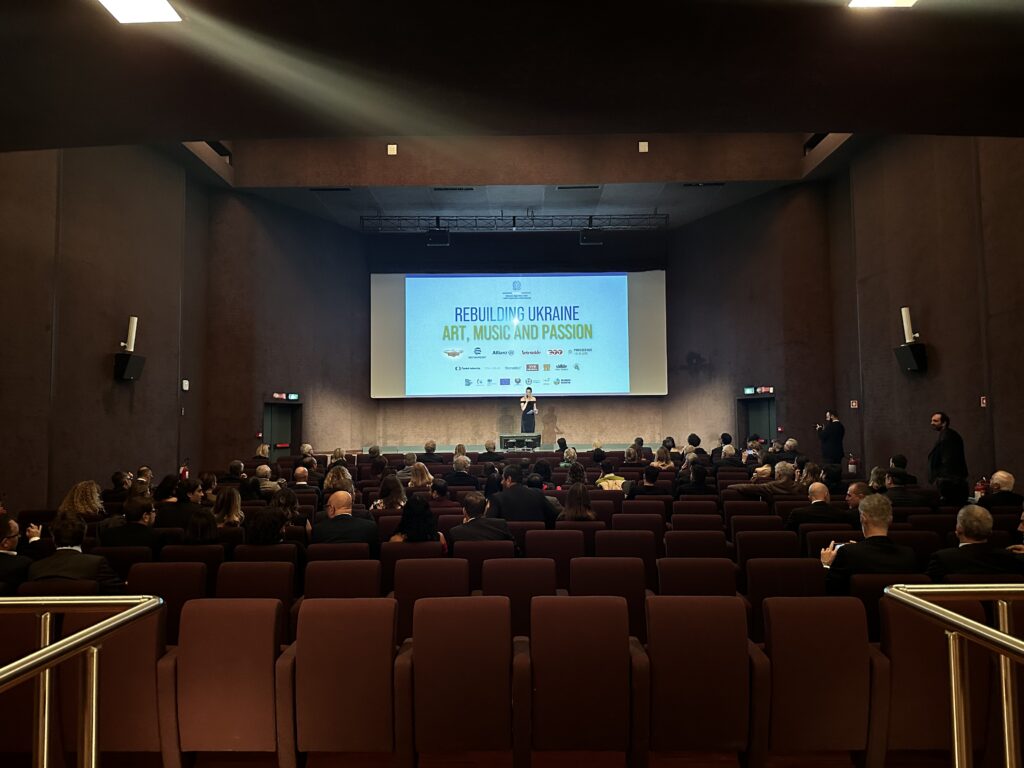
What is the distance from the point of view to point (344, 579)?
3.64m

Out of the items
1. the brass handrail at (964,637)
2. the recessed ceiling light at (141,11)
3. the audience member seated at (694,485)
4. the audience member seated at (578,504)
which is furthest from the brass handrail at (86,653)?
the audience member seated at (694,485)

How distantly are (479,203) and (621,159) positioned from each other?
3352 mm

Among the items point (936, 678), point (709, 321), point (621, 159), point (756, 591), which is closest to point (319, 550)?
point (756, 591)

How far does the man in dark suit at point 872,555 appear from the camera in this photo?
351 centimetres

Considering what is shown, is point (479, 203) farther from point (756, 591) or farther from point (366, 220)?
point (756, 591)

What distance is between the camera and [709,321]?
53.9ft

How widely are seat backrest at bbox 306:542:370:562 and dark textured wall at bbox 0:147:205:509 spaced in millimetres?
5697

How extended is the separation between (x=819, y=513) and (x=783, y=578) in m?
1.77

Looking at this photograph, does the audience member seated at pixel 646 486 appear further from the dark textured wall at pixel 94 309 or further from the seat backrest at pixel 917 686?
the dark textured wall at pixel 94 309

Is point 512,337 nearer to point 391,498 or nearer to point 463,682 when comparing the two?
point 391,498

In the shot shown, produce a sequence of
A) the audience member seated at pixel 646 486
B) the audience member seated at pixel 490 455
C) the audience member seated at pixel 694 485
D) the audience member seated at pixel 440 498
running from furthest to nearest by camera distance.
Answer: the audience member seated at pixel 490 455
the audience member seated at pixel 694 485
the audience member seated at pixel 646 486
the audience member seated at pixel 440 498

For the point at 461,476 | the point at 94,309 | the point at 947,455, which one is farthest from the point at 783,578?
the point at 94,309

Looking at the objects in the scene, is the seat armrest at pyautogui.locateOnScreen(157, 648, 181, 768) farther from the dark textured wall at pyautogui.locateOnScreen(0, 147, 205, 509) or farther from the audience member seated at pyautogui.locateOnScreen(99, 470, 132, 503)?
the dark textured wall at pyautogui.locateOnScreen(0, 147, 205, 509)

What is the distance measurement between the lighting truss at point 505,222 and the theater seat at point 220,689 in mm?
14252
